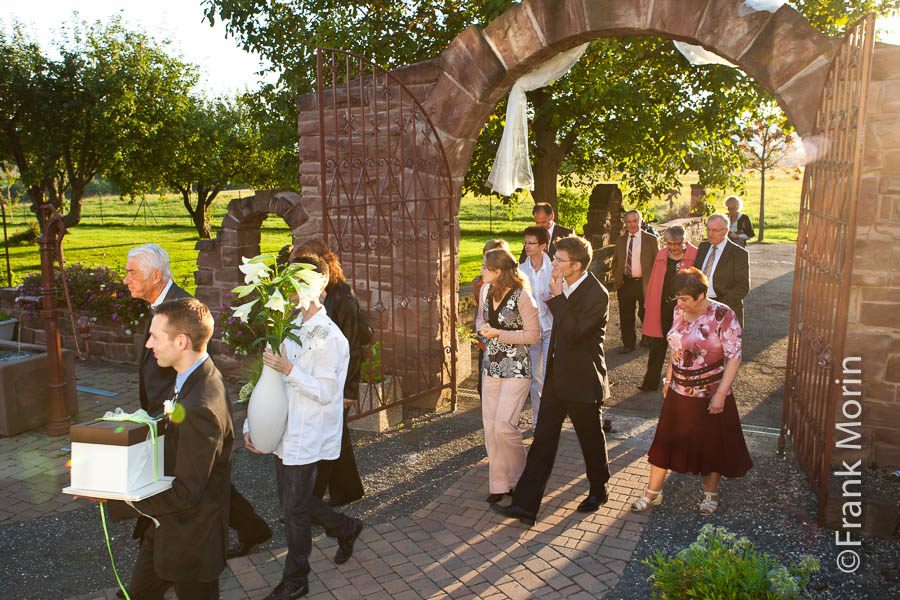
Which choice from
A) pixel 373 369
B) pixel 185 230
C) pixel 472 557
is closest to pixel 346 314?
pixel 472 557

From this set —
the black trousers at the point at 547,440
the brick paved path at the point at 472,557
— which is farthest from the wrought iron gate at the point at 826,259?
the black trousers at the point at 547,440

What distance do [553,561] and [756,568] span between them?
1.46 metres

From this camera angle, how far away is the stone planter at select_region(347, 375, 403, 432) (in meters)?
7.12

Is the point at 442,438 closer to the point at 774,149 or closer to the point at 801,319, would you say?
the point at 801,319

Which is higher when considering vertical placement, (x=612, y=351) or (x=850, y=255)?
(x=850, y=255)

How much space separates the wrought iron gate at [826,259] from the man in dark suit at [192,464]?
374cm

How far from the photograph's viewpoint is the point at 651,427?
23.4 ft

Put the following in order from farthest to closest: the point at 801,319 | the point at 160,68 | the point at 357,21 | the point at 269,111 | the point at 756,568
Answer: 1. the point at 160,68
2. the point at 269,111
3. the point at 357,21
4. the point at 801,319
5. the point at 756,568

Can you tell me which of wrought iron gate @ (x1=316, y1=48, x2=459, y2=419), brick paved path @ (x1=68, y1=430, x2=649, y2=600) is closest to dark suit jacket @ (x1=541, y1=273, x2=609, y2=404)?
brick paved path @ (x1=68, y1=430, x2=649, y2=600)

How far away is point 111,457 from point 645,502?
3765 millimetres

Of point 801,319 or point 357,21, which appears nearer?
point 801,319

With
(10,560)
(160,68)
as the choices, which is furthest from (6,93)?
(10,560)

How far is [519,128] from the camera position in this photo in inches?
315

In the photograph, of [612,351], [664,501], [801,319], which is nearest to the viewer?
[664,501]
